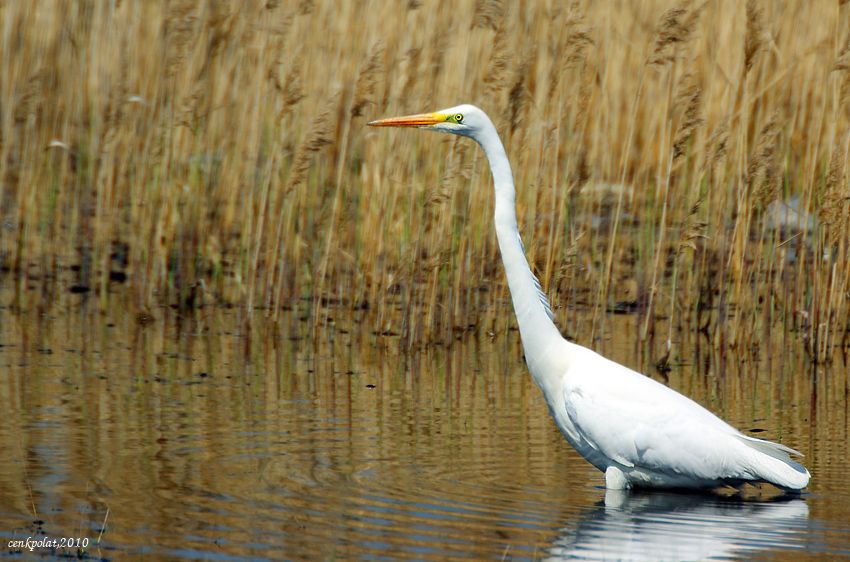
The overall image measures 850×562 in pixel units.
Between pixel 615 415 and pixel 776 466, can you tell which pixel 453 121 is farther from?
pixel 776 466

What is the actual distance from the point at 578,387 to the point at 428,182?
3.30m

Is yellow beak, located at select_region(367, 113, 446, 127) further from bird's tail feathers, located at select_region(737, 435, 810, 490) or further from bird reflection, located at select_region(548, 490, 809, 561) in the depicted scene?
bird's tail feathers, located at select_region(737, 435, 810, 490)

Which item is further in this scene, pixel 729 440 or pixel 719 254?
pixel 719 254

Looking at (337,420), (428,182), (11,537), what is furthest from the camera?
(428,182)

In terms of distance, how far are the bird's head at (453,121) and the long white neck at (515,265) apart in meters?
0.05

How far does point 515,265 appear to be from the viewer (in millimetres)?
5625

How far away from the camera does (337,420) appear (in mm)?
6266

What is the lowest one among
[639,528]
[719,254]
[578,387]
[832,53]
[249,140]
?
[639,528]

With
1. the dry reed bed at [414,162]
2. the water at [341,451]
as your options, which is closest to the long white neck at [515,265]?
the water at [341,451]

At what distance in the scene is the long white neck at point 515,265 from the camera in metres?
5.59

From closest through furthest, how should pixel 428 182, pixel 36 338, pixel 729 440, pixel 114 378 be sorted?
pixel 729 440 < pixel 114 378 < pixel 36 338 < pixel 428 182

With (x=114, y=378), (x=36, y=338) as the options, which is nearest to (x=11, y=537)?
(x=114, y=378)

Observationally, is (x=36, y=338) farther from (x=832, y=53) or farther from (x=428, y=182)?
(x=832, y=53)

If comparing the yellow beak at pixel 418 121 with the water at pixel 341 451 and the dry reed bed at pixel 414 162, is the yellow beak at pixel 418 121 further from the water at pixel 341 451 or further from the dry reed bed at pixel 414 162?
the dry reed bed at pixel 414 162
